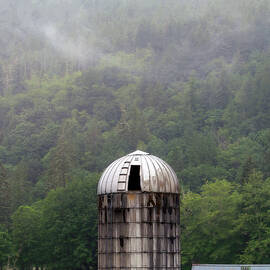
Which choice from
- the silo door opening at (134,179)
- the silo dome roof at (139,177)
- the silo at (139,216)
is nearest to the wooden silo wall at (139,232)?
the silo at (139,216)

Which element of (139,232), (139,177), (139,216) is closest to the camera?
(139,232)

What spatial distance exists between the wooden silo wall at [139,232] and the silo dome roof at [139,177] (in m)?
0.38

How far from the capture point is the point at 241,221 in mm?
85312

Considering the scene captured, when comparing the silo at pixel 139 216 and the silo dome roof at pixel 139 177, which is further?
the silo dome roof at pixel 139 177

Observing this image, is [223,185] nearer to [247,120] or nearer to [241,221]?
[241,221]

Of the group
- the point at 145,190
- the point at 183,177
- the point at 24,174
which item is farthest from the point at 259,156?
the point at 145,190

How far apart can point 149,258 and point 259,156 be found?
11858cm

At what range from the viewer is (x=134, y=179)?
37750mm

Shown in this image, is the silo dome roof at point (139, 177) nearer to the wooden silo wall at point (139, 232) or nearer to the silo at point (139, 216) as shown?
the silo at point (139, 216)

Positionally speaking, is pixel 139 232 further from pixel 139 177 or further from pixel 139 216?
pixel 139 177

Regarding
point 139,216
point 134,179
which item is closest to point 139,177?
point 134,179

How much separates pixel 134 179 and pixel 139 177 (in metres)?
0.31

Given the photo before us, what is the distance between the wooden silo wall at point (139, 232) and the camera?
118 ft

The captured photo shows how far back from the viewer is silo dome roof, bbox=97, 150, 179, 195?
36.8 metres
